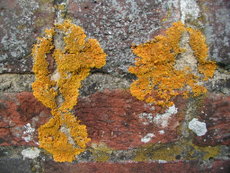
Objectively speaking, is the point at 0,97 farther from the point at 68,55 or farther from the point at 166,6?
the point at 166,6

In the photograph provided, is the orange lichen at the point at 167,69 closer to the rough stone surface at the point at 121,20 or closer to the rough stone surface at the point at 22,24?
the rough stone surface at the point at 121,20

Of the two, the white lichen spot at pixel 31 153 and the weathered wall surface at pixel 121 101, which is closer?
the weathered wall surface at pixel 121 101

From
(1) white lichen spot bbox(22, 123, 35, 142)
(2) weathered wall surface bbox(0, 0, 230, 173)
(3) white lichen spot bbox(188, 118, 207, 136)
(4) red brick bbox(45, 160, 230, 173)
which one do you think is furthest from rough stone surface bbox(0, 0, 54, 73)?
(3) white lichen spot bbox(188, 118, 207, 136)

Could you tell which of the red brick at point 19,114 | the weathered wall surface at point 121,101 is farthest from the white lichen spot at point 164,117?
the red brick at point 19,114

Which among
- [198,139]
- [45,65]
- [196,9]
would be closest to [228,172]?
[198,139]

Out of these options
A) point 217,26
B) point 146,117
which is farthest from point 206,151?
point 217,26

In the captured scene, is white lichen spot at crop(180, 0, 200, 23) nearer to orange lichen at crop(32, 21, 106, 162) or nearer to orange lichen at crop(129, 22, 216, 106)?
orange lichen at crop(129, 22, 216, 106)

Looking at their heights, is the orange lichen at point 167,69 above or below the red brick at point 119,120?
above
